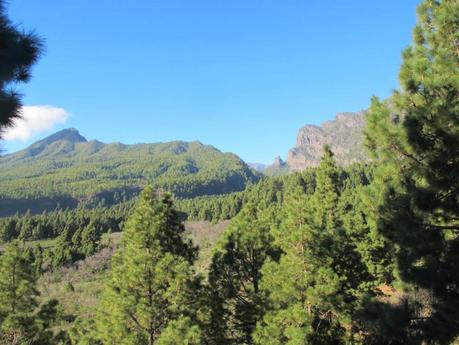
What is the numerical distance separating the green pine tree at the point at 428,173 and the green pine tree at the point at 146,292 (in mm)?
7226

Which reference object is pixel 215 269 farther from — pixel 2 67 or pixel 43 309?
pixel 2 67

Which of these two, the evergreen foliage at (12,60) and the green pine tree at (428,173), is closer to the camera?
the evergreen foliage at (12,60)

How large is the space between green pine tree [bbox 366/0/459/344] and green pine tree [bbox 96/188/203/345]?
7.23 m

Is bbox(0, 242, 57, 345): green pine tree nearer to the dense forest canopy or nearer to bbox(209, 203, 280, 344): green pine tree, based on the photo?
the dense forest canopy

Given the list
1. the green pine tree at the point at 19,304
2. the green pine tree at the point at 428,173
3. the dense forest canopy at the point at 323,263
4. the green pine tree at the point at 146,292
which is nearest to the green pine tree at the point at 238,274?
the dense forest canopy at the point at 323,263

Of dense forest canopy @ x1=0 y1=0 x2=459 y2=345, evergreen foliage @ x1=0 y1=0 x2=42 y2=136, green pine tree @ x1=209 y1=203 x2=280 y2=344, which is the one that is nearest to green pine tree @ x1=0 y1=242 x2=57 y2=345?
dense forest canopy @ x1=0 y1=0 x2=459 y2=345

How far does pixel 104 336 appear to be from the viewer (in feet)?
43.2

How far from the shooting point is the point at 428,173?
23.6ft

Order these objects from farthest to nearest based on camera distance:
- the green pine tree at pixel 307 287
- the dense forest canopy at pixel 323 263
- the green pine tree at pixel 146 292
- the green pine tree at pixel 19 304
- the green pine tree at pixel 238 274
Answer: the green pine tree at pixel 238 274
the green pine tree at pixel 19 304
the green pine tree at pixel 146 292
the green pine tree at pixel 307 287
the dense forest canopy at pixel 323 263

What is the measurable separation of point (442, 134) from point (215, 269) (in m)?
10.5

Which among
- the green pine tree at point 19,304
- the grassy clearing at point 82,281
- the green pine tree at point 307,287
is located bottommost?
the grassy clearing at point 82,281

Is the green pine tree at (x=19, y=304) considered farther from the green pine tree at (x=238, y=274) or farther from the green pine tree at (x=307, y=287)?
the green pine tree at (x=307, y=287)

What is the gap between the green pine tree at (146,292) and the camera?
12766 millimetres

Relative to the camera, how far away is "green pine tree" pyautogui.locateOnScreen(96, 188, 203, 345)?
1277 cm
